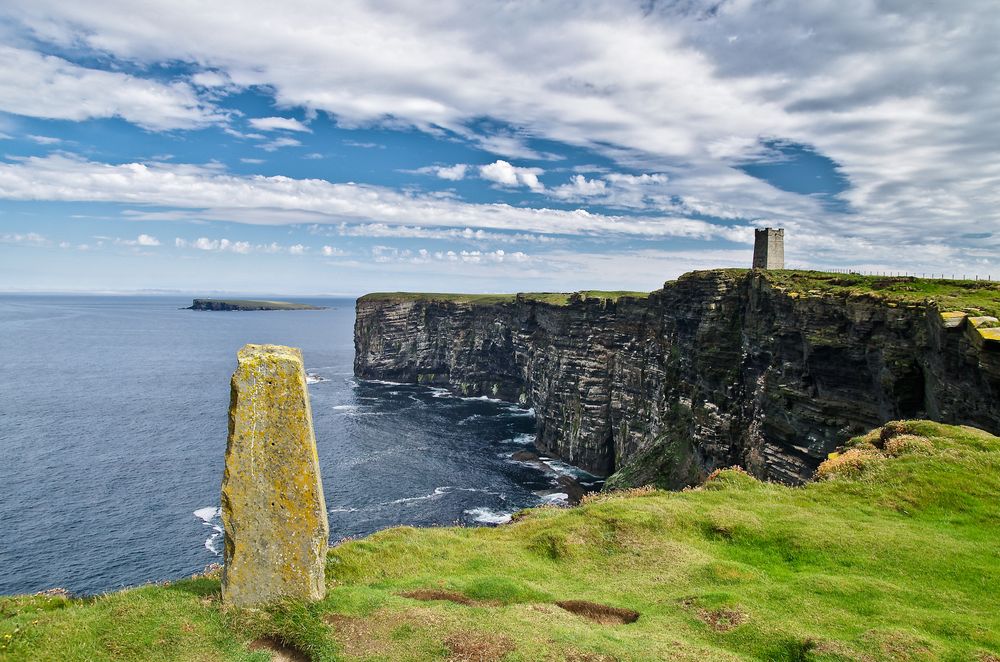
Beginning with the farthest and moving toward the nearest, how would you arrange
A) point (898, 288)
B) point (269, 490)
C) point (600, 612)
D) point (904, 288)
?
point (898, 288), point (904, 288), point (600, 612), point (269, 490)

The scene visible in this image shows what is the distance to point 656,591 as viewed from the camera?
17484 millimetres

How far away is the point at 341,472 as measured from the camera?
273 feet

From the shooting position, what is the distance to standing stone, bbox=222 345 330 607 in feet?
45.4

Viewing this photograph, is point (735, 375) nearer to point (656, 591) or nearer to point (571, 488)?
point (571, 488)

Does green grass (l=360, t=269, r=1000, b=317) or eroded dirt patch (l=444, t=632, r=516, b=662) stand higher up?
green grass (l=360, t=269, r=1000, b=317)

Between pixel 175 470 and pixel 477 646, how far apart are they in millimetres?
80709

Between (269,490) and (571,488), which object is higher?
(269,490)

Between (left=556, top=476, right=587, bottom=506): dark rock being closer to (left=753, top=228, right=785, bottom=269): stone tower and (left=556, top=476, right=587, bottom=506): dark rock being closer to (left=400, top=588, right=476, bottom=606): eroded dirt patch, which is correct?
(left=753, top=228, right=785, bottom=269): stone tower

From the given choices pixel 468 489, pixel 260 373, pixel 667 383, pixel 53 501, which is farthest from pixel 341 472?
pixel 260 373

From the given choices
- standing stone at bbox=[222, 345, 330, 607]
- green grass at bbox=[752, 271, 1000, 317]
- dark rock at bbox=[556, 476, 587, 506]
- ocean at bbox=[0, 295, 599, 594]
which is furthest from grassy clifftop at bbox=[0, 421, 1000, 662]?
dark rock at bbox=[556, 476, 587, 506]

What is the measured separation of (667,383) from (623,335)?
1993cm

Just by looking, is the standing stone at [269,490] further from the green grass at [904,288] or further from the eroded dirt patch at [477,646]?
the green grass at [904,288]

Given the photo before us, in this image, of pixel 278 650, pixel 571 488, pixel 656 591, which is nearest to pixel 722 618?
pixel 656 591

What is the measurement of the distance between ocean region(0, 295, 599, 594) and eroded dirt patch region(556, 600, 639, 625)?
4923 cm
